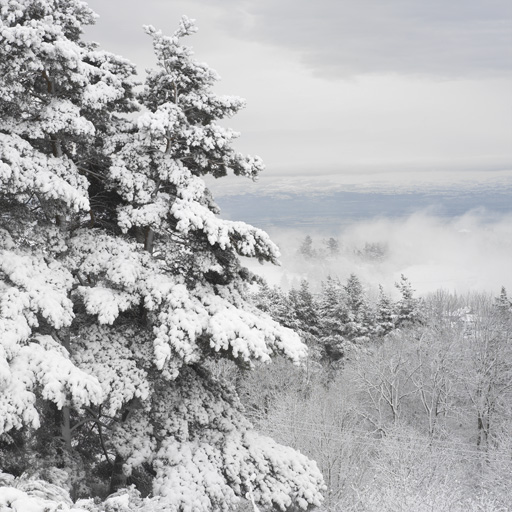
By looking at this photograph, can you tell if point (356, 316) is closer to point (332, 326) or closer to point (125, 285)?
point (332, 326)

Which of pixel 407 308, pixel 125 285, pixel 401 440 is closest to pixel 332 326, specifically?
pixel 407 308

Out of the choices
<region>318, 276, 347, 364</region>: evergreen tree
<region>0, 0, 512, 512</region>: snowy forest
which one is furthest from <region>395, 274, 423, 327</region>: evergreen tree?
<region>0, 0, 512, 512</region>: snowy forest

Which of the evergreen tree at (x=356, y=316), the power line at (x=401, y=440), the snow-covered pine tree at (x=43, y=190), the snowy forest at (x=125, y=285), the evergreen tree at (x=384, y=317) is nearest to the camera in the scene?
the snow-covered pine tree at (x=43, y=190)

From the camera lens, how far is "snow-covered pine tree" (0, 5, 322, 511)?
677 cm

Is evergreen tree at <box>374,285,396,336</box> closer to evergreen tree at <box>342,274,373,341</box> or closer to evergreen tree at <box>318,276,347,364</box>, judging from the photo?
evergreen tree at <box>342,274,373,341</box>

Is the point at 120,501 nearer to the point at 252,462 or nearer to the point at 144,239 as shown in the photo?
the point at 252,462

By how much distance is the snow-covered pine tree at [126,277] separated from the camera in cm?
677

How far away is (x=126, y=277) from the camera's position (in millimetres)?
7340

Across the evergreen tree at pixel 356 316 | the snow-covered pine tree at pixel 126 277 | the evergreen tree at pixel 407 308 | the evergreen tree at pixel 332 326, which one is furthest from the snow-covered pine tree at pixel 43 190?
the evergreen tree at pixel 407 308

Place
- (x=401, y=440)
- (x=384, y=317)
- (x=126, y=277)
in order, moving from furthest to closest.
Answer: (x=384, y=317), (x=401, y=440), (x=126, y=277)

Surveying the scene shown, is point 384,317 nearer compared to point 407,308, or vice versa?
point 407,308

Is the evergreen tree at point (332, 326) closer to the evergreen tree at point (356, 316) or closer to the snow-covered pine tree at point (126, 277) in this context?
the evergreen tree at point (356, 316)

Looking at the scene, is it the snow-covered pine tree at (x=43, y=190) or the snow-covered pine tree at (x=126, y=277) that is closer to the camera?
the snow-covered pine tree at (x=43, y=190)

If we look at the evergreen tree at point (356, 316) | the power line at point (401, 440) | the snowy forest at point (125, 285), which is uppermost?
the snowy forest at point (125, 285)
